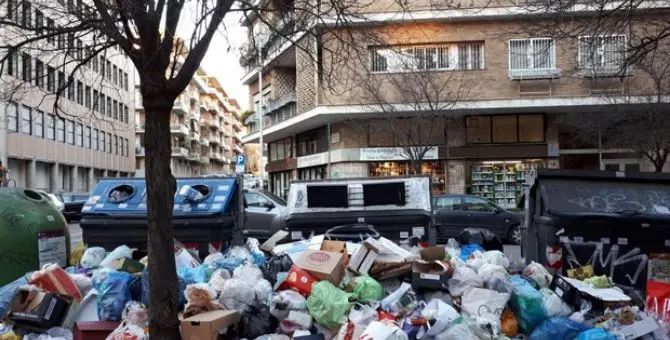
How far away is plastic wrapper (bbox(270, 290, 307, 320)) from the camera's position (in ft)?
17.6

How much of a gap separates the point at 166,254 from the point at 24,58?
11.3 ft

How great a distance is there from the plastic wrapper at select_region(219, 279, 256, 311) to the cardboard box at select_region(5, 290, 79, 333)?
4.44 feet

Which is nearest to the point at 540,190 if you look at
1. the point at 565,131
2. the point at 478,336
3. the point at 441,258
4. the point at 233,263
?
the point at 441,258

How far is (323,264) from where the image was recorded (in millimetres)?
5992

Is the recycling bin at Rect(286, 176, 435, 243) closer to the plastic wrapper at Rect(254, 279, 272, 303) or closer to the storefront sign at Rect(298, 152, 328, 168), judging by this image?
the plastic wrapper at Rect(254, 279, 272, 303)

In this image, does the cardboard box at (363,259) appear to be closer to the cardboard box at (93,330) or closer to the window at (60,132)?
the cardboard box at (93,330)

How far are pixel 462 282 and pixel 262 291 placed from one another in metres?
1.84

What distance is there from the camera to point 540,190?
7844 mm

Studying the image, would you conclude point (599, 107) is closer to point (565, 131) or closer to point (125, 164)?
point (565, 131)

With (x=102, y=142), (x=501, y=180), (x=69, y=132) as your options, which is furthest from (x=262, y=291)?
(x=102, y=142)

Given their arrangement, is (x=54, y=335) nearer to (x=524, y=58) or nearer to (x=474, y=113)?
(x=474, y=113)

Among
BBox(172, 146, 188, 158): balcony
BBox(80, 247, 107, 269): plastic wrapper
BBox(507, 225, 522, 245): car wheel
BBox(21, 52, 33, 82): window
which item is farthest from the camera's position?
BBox(172, 146, 188, 158): balcony

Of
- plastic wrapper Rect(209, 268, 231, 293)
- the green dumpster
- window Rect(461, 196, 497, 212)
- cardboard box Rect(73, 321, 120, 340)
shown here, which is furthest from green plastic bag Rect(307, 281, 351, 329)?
window Rect(461, 196, 497, 212)

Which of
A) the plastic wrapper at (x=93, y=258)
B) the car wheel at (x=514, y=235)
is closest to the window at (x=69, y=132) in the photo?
the car wheel at (x=514, y=235)
